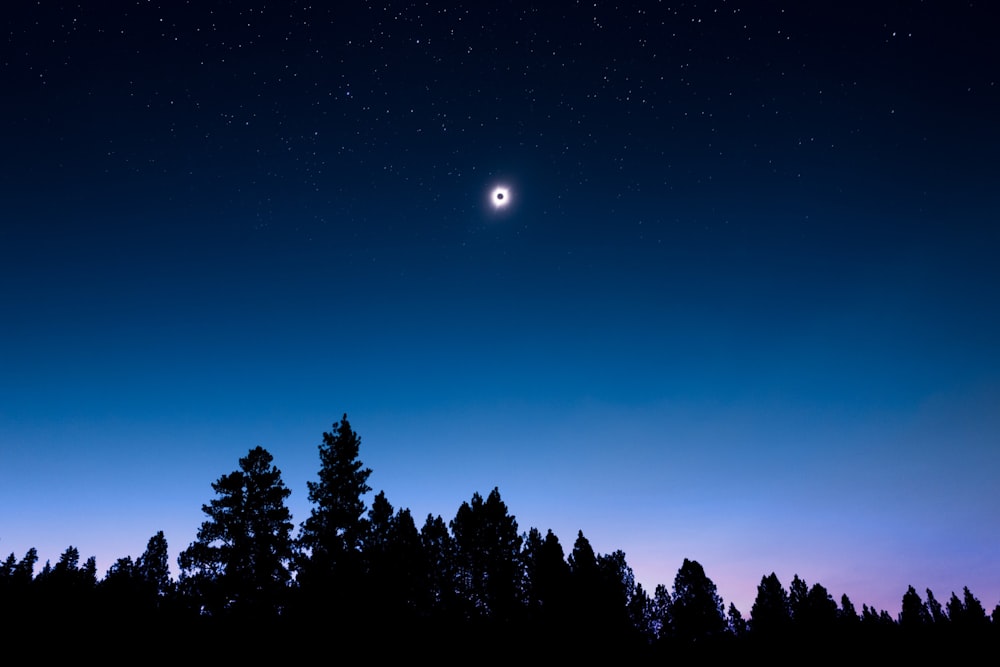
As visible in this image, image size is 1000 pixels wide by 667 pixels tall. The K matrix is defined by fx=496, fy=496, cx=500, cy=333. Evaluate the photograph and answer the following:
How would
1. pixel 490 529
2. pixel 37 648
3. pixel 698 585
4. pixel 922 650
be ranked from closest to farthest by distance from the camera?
pixel 37 648 → pixel 490 529 → pixel 922 650 → pixel 698 585

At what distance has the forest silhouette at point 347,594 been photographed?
2197cm

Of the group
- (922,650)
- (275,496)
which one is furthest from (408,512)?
(922,650)

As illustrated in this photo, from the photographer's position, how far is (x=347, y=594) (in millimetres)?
25625

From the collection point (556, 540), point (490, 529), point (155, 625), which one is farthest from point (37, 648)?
point (556, 540)

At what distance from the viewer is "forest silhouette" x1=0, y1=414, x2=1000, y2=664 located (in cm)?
2197

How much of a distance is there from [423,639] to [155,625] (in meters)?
12.5

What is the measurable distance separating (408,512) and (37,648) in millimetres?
28242

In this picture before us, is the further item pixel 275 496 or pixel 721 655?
pixel 721 655

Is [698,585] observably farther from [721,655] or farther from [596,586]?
[596,586]

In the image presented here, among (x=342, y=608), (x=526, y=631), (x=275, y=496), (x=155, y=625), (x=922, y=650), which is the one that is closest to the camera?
(x=155, y=625)

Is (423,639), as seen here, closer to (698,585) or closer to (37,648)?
(37,648)

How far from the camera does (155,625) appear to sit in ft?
70.0

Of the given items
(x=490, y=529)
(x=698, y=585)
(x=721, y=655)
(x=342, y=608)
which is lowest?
(x=721, y=655)

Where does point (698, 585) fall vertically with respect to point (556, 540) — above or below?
below
